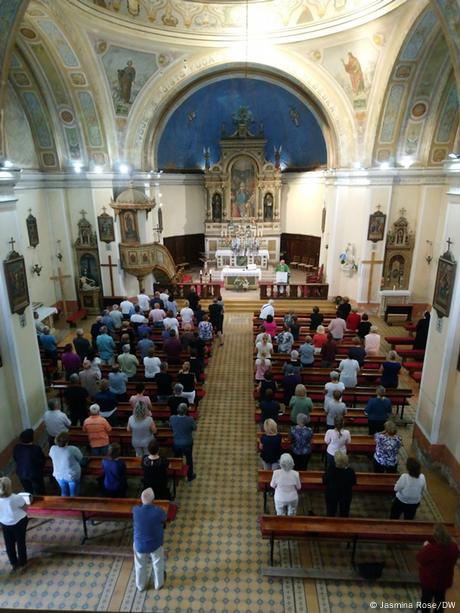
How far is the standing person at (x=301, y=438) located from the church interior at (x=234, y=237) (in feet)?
2.51

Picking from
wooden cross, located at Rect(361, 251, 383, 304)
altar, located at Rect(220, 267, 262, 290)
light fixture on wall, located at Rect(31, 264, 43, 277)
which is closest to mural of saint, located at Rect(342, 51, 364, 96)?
wooden cross, located at Rect(361, 251, 383, 304)

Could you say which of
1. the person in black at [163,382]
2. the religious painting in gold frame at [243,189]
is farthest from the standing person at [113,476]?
the religious painting in gold frame at [243,189]

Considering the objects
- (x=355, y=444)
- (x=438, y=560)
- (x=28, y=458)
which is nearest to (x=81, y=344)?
(x=28, y=458)

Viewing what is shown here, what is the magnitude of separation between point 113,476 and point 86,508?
48 cm

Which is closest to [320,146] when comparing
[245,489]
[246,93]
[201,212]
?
[246,93]

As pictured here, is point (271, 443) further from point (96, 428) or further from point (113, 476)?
point (96, 428)

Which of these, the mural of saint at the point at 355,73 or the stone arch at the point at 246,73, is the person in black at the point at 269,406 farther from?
the mural of saint at the point at 355,73

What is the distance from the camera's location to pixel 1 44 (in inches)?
264

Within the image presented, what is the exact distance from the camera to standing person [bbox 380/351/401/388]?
320 inches

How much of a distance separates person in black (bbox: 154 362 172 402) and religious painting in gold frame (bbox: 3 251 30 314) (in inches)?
106

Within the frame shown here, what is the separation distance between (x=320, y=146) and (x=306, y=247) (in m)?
5.10

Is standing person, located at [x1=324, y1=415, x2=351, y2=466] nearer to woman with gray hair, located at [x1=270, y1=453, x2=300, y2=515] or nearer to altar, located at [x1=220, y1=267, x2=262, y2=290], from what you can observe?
woman with gray hair, located at [x1=270, y1=453, x2=300, y2=515]

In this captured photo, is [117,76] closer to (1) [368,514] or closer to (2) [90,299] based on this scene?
(2) [90,299]

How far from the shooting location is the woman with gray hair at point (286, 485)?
502cm
